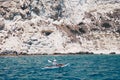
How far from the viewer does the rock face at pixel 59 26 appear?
122 meters

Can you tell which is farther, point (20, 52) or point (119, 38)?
point (119, 38)

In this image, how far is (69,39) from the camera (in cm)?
12550

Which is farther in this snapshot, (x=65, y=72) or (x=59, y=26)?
(x=59, y=26)

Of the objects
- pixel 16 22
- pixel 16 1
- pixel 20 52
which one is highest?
pixel 16 1

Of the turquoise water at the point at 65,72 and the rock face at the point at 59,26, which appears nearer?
the turquoise water at the point at 65,72

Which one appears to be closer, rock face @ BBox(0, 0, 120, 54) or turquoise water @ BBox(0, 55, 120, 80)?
turquoise water @ BBox(0, 55, 120, 80)

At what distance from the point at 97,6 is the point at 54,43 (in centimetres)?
3009

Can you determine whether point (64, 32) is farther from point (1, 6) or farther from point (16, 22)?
point (1, 6)

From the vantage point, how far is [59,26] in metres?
129

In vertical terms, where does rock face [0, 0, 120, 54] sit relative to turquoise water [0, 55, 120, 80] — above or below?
above

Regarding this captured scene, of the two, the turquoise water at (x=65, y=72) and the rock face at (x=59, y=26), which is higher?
the rock face at (x=59, y=26)

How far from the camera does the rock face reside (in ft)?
401

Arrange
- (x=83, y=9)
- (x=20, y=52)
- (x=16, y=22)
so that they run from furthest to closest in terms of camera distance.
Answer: (x=83, y=9)
(x=16, y=22)
(x=20, y=52)

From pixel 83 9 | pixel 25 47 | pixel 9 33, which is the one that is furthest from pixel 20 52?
pixel 83 9
